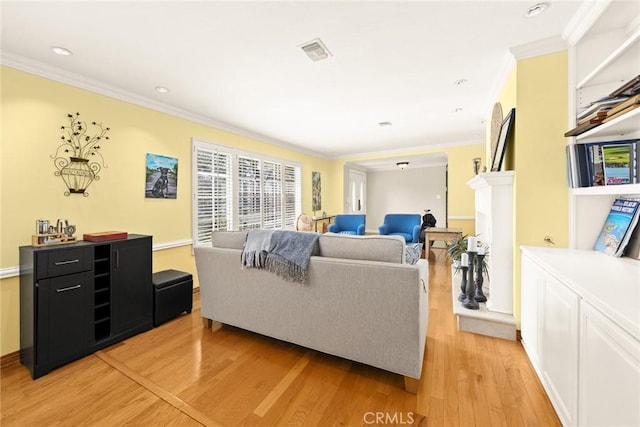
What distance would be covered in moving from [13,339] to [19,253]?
2.26 feet

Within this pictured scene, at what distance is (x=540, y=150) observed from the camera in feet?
6.82

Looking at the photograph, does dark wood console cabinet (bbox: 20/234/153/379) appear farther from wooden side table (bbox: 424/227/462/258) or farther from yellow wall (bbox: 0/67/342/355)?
wooden side table (bbox: 424/227/462/258)

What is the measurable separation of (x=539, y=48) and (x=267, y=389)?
3190 millimetres

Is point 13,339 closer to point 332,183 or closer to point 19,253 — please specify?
point 19,253

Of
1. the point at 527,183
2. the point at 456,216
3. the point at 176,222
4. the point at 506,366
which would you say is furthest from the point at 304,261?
the point at 456,216

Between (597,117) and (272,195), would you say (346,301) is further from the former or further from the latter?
(272,195)

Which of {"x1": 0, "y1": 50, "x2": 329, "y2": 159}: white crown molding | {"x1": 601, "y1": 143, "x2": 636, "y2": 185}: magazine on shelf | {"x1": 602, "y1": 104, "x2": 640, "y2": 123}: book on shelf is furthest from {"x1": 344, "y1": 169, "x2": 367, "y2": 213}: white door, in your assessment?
{"x1": 602, "y1": 104, "x2": 640, "y2": 123}: book on shelf

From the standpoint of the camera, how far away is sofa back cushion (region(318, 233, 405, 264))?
1732 mm

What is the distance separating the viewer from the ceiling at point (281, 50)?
1.64 m

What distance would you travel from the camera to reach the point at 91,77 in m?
2.48

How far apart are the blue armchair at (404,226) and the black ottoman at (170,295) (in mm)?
3923

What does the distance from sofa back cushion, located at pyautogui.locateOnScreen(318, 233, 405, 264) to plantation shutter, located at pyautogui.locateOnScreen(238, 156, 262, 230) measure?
2.72 m

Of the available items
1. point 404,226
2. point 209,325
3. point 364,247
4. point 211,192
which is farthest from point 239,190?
point 404,226

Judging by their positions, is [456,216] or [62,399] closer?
[62,399]
